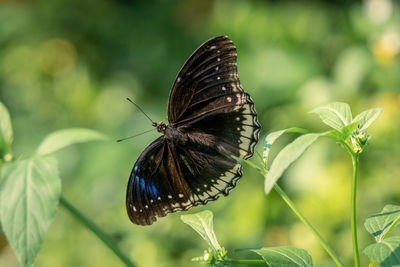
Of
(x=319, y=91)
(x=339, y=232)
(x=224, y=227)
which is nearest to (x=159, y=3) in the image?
(x=319, y=91)

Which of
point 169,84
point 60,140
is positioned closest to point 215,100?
point 60,140

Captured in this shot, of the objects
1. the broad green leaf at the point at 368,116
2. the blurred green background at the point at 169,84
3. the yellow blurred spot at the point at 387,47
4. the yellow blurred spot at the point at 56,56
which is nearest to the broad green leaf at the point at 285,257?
the broad green leaf at the point at 368,116

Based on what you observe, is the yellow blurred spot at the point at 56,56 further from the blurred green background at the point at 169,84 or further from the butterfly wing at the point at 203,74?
the butterfly wing at the point at 203,74

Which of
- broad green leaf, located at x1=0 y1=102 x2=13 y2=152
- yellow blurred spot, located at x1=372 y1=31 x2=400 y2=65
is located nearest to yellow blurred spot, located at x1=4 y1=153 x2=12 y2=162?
broad green leaf, located at x1=0 y1=102 x2=13 y2=152

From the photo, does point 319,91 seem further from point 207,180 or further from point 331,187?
point 207,180

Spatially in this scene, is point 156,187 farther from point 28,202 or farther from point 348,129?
point 348,129
